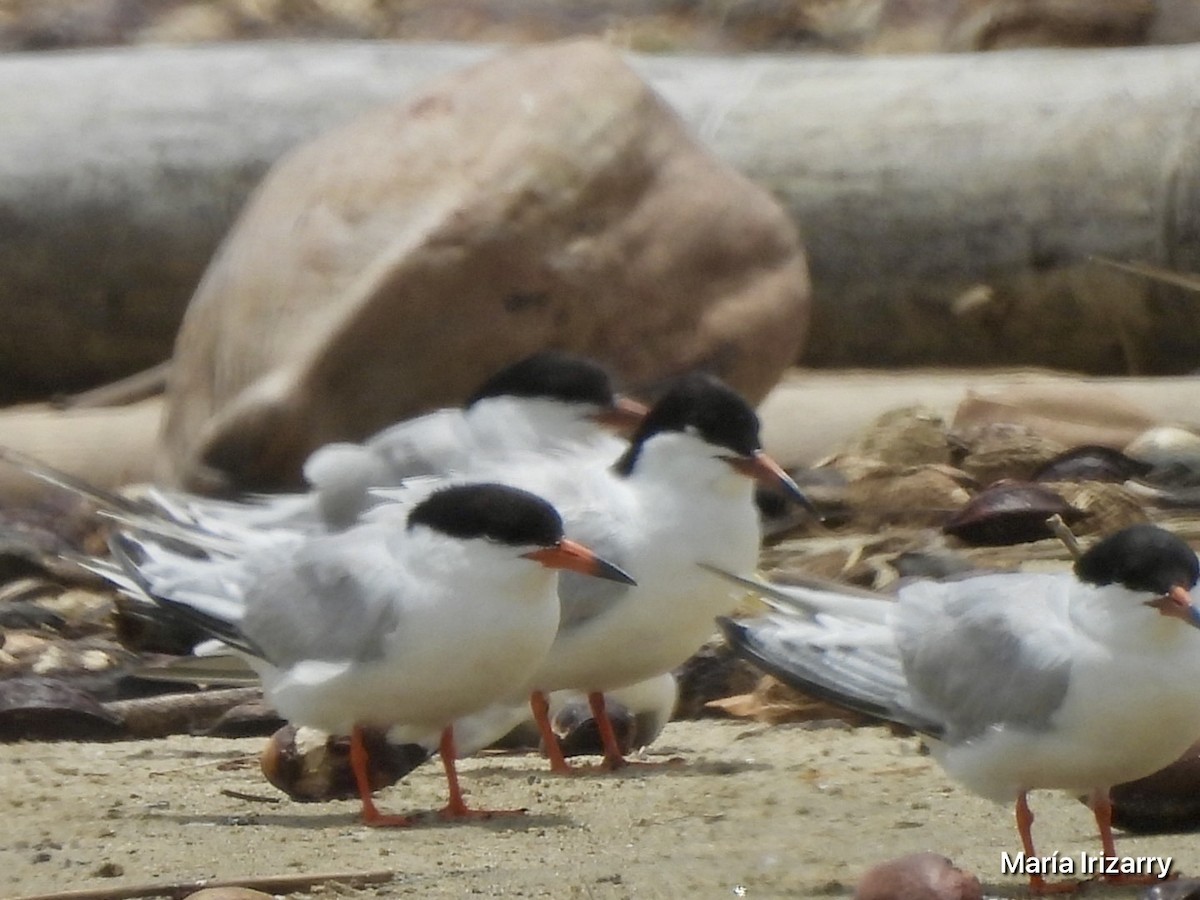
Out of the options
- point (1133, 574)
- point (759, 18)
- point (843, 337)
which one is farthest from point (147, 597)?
point (759, 18)

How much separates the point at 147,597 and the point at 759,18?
29.5 feet

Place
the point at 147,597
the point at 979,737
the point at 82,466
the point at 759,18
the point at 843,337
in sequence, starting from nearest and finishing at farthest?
1. the point at 979,737
2. the point at 147,597
3. the point at 82,466
4. the point at 843,337
5. the point at 759,18

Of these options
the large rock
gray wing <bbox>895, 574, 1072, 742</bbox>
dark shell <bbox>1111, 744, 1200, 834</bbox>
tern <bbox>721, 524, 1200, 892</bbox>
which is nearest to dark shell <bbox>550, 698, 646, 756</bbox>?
tern <bbox>721, 524, 1200, 892</bbox>

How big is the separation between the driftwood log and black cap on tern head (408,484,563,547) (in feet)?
13.8

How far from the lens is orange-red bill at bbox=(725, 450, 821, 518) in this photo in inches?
179

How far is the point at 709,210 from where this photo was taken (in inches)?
248

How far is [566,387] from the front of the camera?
208 inches

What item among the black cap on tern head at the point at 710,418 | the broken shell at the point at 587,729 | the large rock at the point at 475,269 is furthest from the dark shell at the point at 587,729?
the large rock at the point at 475,269

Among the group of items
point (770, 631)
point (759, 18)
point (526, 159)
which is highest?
point (759, 18)

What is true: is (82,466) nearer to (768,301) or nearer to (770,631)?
(768,301)

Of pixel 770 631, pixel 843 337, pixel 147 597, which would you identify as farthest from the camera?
pixel 843 337

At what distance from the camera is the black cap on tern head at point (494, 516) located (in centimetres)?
391

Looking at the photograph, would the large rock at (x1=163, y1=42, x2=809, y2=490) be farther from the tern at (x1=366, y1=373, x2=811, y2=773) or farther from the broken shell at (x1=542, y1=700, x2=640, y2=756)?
the broken shell at (x1=542, y1=700, x2=640, y2=756)

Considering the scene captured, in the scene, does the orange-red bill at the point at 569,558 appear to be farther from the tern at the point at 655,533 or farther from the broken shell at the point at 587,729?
the broken shell at the point at 587,729
